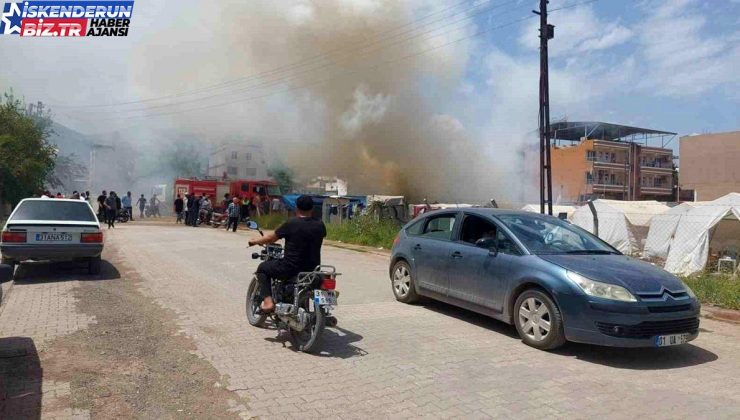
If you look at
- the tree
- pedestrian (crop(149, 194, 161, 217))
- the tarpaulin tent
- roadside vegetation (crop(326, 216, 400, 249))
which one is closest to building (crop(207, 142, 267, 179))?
the tree

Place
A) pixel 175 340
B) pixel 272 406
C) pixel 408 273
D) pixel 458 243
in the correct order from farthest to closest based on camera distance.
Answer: pixel 408 273 → pixel 458 243 → pixel 175 340 → pixel 272 406

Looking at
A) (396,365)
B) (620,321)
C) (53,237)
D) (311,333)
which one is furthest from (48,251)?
(620,321)

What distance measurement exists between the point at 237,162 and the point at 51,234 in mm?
53314

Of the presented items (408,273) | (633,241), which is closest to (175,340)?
(408,273)

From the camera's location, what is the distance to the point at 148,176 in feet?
168

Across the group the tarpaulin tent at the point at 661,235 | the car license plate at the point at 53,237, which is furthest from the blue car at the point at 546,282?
the tarpaulin tent at the point at 661,235

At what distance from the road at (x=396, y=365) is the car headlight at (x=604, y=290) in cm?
62

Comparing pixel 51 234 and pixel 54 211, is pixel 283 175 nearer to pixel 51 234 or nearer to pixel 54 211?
pixel 54 211

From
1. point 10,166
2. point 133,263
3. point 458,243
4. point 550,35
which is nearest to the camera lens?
point 458,243

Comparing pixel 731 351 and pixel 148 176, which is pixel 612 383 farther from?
pixel 148 176

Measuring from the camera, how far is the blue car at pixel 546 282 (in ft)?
15.6

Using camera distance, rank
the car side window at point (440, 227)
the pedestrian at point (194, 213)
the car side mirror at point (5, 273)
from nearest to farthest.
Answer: the car side mirror at point (5, 273) < the car side window at point (440, 227) < the pedestrian at point (194, 213)

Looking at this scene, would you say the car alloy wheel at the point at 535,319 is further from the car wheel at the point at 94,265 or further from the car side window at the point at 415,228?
the car wheel at the point at 94,265

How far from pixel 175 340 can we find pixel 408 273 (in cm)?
314
